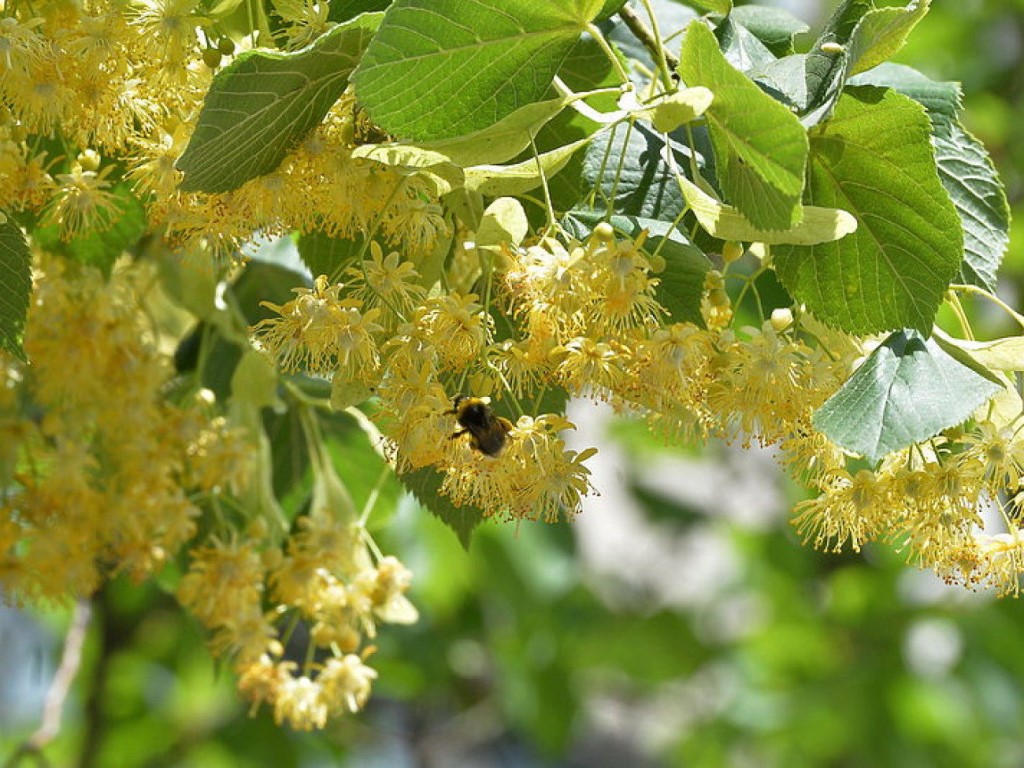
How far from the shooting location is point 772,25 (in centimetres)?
97

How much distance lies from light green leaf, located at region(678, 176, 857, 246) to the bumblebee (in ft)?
0.53

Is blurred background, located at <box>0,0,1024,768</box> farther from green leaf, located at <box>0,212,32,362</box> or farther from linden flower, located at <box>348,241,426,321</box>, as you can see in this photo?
linden flower, located at <box>348,241,426,321</box>

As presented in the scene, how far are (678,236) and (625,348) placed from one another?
9 centimetres

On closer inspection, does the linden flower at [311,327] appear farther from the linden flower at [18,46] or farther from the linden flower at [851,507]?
the linden flower at [851,507]

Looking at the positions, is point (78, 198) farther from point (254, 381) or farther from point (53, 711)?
point (53, 711)

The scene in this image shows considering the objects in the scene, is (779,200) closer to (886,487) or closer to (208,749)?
(886,487)

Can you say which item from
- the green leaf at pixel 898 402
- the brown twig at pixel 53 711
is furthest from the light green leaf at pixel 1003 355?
the brown twig at pixel 53 711

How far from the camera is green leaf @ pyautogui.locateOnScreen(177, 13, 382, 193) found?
0.70m

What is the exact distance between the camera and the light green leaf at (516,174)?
0.72 metres

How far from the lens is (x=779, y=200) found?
65cm

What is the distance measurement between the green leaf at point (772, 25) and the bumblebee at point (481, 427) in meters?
0.39

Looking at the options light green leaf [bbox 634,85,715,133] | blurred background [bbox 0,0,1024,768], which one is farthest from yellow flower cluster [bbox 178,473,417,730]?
blurred background [bbox 0,0,1024,768]

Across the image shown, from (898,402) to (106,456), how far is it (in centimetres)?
74

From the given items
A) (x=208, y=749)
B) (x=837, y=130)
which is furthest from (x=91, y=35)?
(x=208, y=749)
